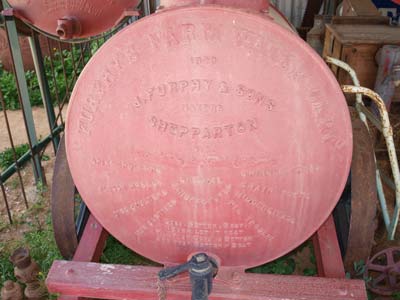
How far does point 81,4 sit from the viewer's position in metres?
2.56

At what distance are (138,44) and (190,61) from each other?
0.58ft

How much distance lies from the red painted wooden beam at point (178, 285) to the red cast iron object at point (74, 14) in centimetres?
149

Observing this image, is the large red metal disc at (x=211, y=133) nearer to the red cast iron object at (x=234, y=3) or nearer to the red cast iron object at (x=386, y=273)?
the red cast iron object at (x=234, y=3)

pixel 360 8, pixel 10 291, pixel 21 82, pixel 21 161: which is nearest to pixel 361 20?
pixel 360 8

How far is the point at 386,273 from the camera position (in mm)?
2188

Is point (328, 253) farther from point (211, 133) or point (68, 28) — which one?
point (68, 28)

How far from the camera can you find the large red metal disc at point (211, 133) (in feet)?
4.23

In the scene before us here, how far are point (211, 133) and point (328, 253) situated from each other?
0.83 meters

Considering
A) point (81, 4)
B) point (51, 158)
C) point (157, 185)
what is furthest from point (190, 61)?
point (51, 158)

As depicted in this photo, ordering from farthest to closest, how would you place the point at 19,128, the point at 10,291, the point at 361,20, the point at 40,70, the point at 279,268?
the point at 19,128 → the point at 361,20 → the point at 40,70 → the point at 279,268 → the point at 10,291

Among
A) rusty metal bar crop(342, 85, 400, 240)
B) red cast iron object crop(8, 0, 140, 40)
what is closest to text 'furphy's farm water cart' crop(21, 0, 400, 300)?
rusty metal bar crop(342, 85, 400, 240)

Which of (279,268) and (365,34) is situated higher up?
(365,34)

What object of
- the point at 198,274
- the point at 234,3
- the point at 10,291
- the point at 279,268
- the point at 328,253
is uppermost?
the point at 234,3

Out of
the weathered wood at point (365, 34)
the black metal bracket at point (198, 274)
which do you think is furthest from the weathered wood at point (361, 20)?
the black metal bracket at point (198, 274)
